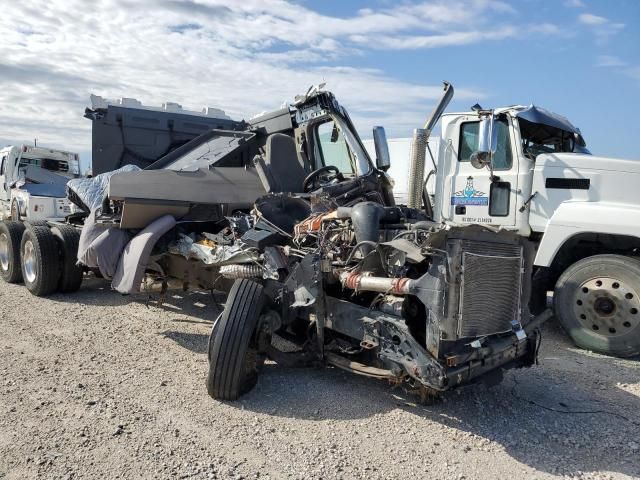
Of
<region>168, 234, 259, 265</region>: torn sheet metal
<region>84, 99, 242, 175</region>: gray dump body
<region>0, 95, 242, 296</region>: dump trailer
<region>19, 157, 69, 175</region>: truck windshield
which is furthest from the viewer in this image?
<region>19, 157, 69, 175</region>: truck windshield

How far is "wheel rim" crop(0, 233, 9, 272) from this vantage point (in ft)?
27.1

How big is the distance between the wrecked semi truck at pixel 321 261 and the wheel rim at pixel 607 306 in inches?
76.5

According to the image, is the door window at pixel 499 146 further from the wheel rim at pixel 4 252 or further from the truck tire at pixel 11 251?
the wheel rim at pixel 4 252

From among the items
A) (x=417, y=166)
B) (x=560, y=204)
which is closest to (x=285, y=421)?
(x=417, y=166)

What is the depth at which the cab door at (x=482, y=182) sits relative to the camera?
686cm

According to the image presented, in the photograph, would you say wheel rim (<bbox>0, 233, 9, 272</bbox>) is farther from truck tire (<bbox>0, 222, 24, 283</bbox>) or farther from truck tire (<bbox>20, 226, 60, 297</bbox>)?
truck tire (<bbox>20, 226, 60, 297</bbox>)

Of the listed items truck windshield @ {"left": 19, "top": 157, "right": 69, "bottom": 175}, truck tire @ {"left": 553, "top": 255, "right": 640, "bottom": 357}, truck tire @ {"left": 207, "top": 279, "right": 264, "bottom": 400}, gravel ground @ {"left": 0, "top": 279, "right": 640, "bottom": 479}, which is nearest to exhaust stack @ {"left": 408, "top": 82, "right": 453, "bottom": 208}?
truck tire @ {"left": 553, "top": 255, "right": 640, "bottom": 357}

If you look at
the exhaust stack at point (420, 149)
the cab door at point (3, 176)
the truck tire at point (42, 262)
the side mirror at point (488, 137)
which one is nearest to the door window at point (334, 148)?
the exhaust stack at point (420, 149)

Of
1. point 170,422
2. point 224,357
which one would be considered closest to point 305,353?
point 224,357

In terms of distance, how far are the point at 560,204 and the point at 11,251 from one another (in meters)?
7.40

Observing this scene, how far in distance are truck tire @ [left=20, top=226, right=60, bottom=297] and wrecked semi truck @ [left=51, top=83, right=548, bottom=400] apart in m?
1.30

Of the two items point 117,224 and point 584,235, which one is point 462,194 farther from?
point 117,224

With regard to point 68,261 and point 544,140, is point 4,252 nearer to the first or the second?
point 68,261

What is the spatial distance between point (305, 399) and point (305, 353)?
1.32ft
